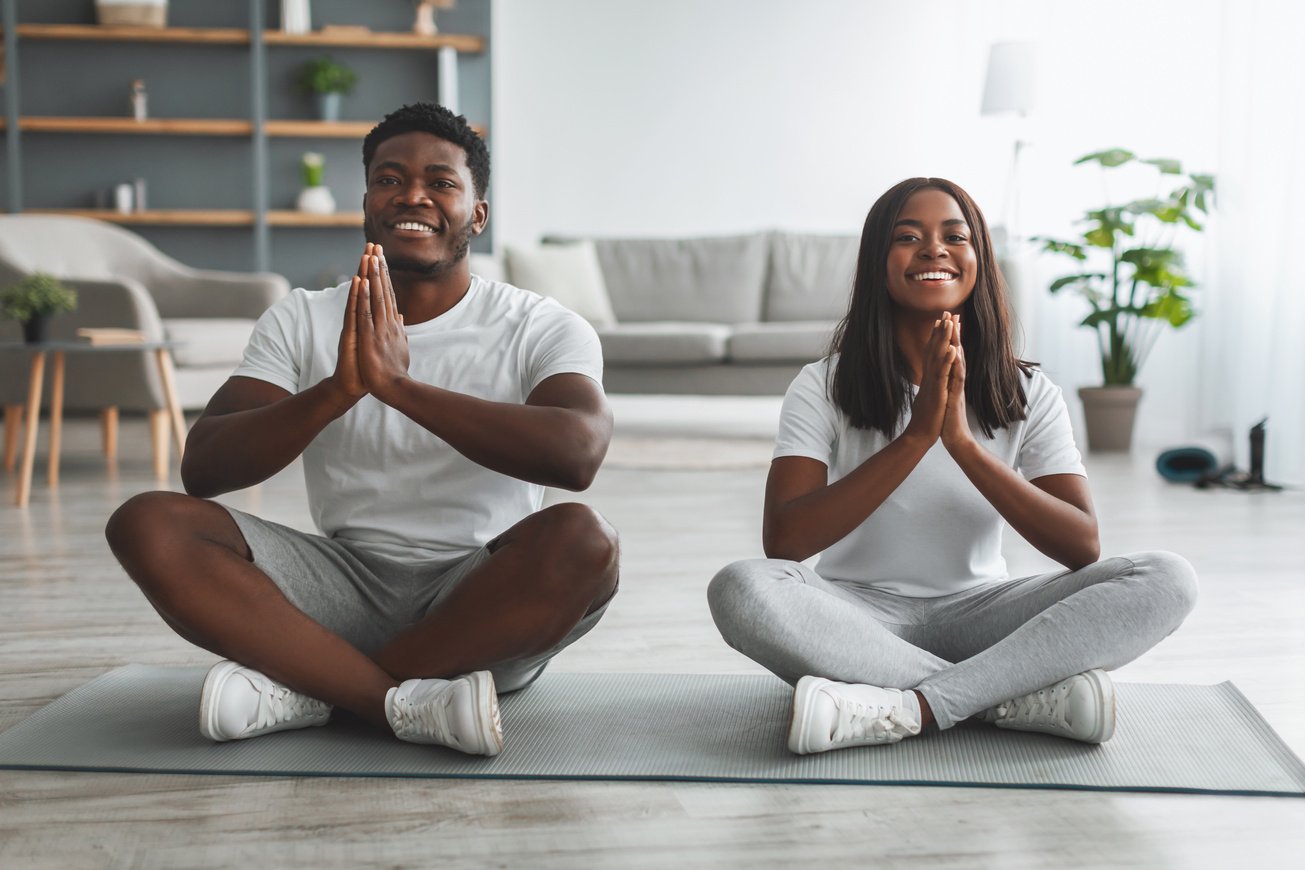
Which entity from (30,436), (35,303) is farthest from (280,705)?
(35,303)

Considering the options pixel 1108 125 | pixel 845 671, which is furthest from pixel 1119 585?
pixel 1108 125

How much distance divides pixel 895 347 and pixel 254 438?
2.74 feet

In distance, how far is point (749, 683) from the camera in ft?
6.40

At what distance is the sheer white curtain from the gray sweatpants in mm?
2879

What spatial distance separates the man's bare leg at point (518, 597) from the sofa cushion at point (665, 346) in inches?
142

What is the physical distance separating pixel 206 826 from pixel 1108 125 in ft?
16.7

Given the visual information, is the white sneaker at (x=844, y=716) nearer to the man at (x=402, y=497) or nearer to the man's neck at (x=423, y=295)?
the man at (x=402, y=497)

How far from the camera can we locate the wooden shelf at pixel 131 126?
20.8 ft

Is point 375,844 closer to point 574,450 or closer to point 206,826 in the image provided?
point 206,826

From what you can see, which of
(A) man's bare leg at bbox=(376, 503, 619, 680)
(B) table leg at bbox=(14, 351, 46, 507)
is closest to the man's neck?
(A) man's bare leg at bbox=(376, 503, 619, 680)

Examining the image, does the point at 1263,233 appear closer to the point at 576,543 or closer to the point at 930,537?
the point at 930,537

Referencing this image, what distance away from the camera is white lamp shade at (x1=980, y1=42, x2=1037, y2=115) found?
5656mm

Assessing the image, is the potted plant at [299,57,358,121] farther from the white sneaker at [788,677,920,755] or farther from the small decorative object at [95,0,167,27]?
the white sneaker at [788,677,920,755]

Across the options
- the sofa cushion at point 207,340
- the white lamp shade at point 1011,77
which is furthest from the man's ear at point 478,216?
the white lamp shade at point 1011,77
